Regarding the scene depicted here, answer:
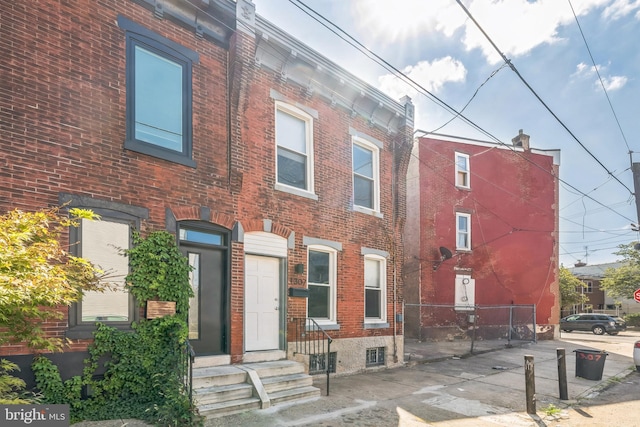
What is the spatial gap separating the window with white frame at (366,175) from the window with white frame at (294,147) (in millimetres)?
1723

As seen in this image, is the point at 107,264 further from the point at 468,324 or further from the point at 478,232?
the point at 478,232

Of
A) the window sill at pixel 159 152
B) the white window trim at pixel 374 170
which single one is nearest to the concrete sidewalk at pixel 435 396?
the window sill at pixel 159 152

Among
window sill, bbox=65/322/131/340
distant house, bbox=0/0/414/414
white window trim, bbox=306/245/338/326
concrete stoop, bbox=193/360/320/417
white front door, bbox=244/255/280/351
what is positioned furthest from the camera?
white window trim, bbox=306/245/338/326

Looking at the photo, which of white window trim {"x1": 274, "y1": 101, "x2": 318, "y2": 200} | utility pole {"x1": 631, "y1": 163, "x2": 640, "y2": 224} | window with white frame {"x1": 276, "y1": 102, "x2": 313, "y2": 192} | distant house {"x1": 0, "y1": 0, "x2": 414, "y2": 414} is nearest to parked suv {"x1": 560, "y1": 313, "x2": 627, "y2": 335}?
utility pole {"x1": 631, "y1": 163, "x2": 640, "y2": 224}

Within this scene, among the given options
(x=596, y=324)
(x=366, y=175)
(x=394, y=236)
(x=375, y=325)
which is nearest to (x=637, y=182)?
(x=394, y=236)

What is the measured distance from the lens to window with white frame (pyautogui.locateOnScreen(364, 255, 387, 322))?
11.5 meters

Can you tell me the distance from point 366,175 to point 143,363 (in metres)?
7.46

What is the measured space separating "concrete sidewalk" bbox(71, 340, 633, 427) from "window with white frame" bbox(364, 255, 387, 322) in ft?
4.84

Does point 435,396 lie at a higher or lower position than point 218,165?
lower

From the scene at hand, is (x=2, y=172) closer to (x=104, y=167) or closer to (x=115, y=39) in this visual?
(x=104, y=167)

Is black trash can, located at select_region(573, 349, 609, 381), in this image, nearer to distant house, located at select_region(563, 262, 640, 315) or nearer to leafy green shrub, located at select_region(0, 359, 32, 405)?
leafy green shrub, located at select_region(0, 359, 32, 405)

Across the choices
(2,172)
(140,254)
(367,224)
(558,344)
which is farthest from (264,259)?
(558,344)

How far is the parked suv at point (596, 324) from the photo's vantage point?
2789 cm

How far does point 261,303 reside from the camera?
29.0 ft
